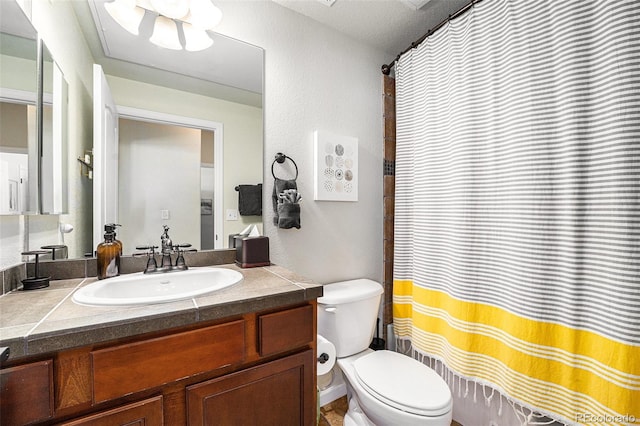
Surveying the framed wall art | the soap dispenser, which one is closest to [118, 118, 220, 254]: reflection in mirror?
the soap dispenser

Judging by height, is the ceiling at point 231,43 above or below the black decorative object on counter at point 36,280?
above

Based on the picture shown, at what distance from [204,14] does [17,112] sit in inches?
33.2

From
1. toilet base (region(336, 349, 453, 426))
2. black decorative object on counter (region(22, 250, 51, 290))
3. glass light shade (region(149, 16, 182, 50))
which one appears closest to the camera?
black decorative object on counter (region(22, 250, 51, 290))

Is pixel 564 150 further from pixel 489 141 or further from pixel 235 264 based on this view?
pixel 235 264

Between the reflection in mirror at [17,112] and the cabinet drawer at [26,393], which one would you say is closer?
the cabinet drawer at [26,393]

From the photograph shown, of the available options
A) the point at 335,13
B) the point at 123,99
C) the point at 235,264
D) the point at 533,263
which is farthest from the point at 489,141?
the point at 123,99

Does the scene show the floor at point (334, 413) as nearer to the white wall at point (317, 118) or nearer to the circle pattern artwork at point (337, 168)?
the white wall at point (317, 118)

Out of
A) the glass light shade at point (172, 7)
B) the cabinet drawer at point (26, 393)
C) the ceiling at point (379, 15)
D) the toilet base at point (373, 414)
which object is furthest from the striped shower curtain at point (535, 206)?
the cabinet drawer at point (26, 393)

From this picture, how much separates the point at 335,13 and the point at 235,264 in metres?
1.56

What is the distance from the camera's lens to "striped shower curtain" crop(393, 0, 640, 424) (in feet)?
2.83

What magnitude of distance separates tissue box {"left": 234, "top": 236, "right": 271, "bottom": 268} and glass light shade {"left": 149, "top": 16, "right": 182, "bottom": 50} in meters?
0.98

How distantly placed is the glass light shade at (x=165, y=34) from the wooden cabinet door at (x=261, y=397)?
4.70 ft

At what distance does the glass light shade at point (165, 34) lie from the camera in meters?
1.22

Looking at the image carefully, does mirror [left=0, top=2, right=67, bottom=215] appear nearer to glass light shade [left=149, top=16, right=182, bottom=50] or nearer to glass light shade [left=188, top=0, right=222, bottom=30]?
glass light shade [left=149, top=16, right=182, bottom=50]
